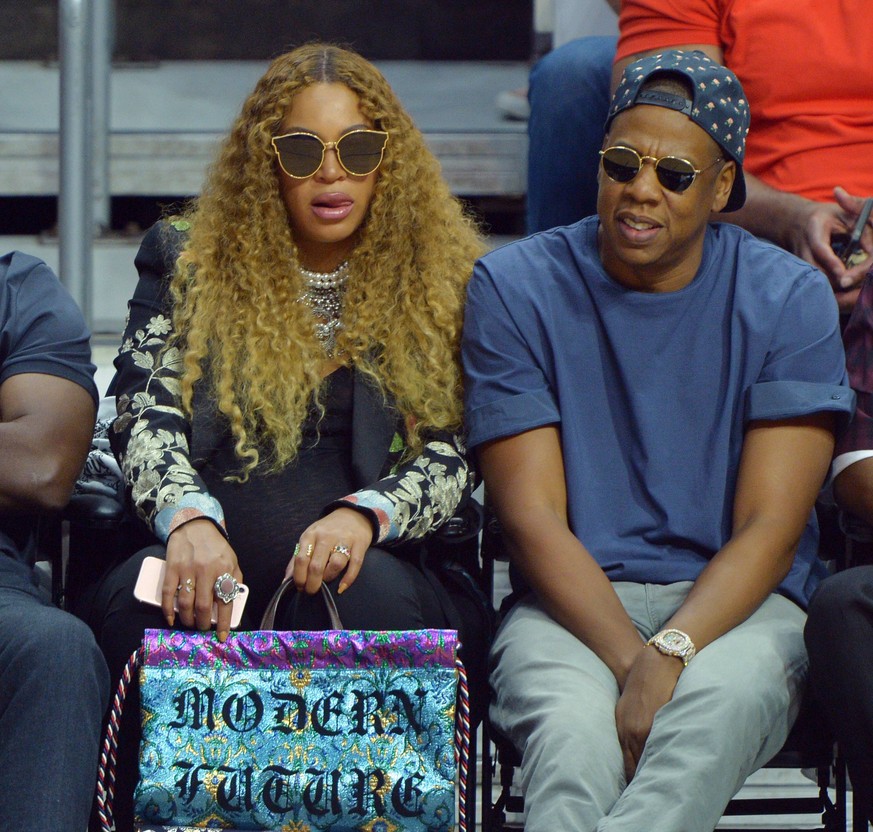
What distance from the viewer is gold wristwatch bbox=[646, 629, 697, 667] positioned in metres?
2.43

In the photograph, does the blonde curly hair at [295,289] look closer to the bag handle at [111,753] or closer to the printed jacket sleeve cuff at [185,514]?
the printed jacket sleeve cuff at [185,514]

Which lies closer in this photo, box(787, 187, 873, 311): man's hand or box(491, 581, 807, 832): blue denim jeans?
box(491, 581, 807, 832): blue denim jeans

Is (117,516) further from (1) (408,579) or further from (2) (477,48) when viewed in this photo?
(2) (477,48)

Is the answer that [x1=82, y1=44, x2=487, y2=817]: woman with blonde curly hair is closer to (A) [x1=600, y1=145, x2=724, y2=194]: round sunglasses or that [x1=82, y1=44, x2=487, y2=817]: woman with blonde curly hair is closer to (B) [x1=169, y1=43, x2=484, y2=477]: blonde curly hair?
(B) [x1=169, y1=43, x2=484, y2=477]: blonde curly hair

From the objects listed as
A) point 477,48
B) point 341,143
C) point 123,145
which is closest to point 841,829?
point 341,143

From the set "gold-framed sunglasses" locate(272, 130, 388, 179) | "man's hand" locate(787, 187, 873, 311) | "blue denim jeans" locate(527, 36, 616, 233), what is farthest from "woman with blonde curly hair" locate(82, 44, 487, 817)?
"blue denim jeans" locate(527, 36, 616, 233)

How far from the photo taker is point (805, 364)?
2703 millimetres

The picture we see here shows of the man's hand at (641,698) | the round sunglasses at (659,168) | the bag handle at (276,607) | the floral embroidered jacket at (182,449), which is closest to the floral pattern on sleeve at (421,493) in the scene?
the floral embroidered jacket at (182,449)

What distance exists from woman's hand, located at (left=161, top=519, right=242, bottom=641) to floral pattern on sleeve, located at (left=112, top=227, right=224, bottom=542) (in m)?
0.06

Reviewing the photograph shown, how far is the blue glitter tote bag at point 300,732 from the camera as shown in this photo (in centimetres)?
232

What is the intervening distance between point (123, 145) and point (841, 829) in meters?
3.41

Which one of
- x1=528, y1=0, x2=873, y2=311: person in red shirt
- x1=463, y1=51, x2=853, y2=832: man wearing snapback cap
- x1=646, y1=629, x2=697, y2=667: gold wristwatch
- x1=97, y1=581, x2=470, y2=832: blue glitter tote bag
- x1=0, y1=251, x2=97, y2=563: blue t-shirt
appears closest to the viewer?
x1=97, y1=581, x2=470, y2=832: blue glitter tote bag

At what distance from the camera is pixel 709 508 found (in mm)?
2707

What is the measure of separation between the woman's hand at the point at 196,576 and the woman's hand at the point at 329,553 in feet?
0.40
